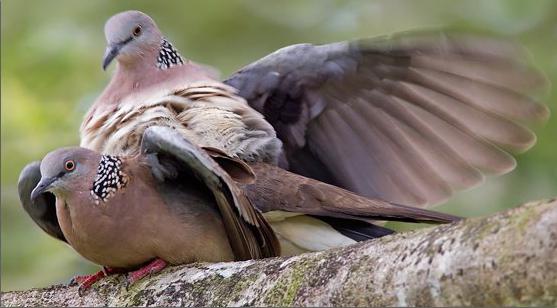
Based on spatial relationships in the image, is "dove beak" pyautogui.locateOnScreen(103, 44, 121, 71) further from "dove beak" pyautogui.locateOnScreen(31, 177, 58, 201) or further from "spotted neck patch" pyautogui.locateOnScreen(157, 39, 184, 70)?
"dove beak" pyautogui.locateOnScreen(31, 177, 58, 201)

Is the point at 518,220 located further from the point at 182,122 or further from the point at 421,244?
the point at 182,122

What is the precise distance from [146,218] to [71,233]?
1.01 feet

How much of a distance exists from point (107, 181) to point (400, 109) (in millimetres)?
1764

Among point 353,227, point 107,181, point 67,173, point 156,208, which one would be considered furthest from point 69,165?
point 353,227

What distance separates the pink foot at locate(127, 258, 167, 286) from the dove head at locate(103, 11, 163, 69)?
1201mm

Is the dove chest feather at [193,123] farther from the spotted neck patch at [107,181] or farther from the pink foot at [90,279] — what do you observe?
the pink foot at [90,279]

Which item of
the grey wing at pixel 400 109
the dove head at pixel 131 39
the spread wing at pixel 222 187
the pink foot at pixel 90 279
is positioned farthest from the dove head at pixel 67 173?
the grey wing at pixel 400 109

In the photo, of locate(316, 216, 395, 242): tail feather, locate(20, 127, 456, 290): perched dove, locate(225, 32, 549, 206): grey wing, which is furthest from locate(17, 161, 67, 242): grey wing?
locate(316, 216, 395, 242): tail feather

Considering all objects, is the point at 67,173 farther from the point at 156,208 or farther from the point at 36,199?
the point at 36,199

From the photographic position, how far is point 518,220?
107 inches

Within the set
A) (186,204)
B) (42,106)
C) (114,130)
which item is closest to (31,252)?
(42,106)

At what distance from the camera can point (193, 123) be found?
462 cm

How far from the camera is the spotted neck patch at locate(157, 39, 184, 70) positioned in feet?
16.6

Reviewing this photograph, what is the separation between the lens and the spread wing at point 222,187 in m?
3.94
